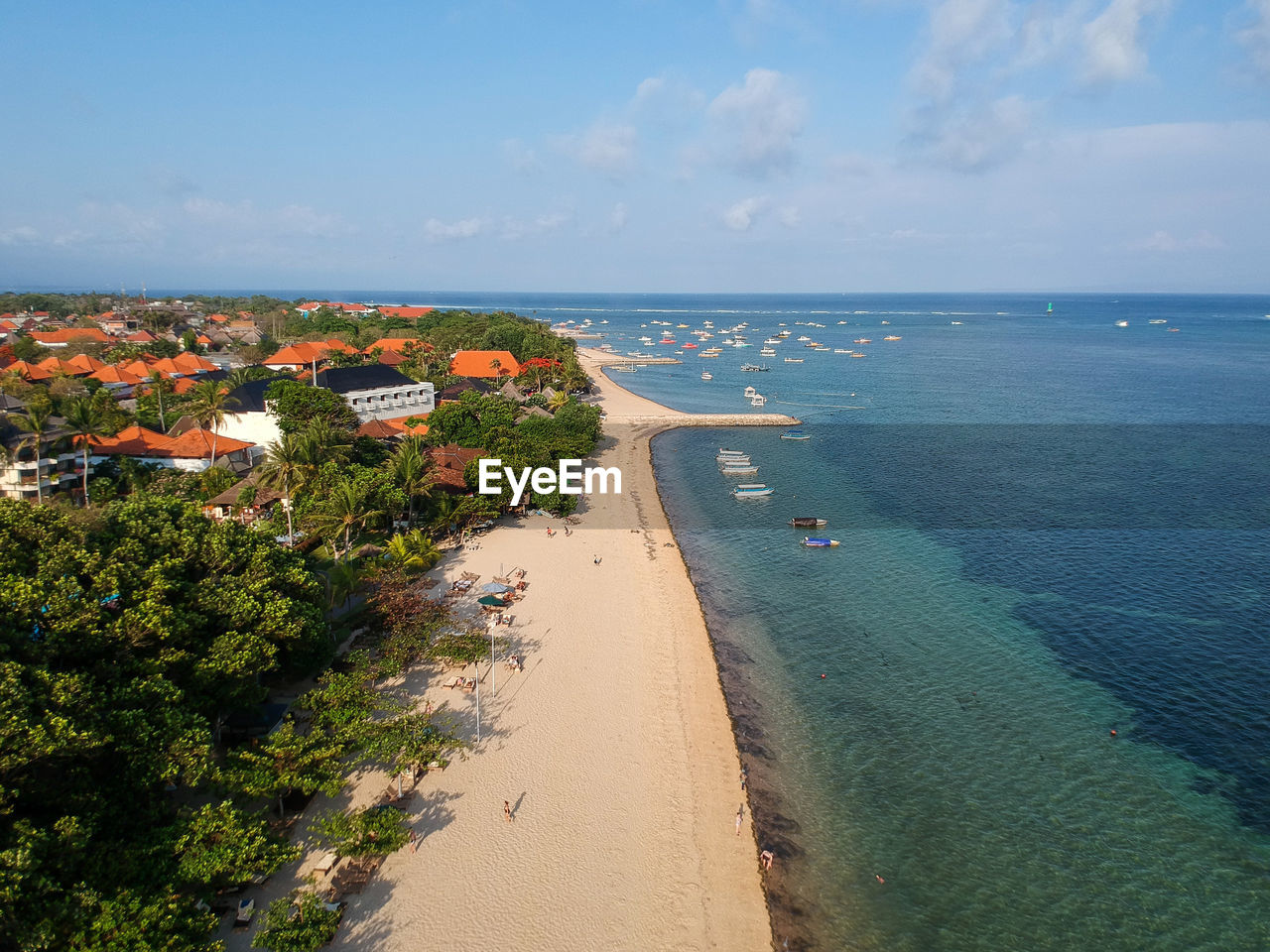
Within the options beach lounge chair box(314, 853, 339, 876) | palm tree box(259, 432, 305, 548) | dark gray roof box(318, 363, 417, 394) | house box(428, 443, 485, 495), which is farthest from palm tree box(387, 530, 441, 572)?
dark gray roof box(318, 363, 417, 394)

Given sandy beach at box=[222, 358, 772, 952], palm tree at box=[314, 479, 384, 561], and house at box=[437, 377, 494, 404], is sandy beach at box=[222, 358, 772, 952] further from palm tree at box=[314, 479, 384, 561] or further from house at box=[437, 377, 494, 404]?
house at box=[437, 377, 494, 404]

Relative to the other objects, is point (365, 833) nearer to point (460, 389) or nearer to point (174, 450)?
point (174, 450)

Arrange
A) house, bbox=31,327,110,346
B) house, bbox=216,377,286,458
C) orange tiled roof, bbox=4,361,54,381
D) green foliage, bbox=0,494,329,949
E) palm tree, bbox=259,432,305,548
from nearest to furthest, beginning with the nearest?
green foliage, bbox=0,494,329,949 < palm tree, bbox=259,432,305,548 < house, bbox=216,377,286,458 < orange tiled roof, bbox=4,361,54,381 < house, bbox=31,327,110,346

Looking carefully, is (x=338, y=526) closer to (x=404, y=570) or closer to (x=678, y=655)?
(x=404, y=570)

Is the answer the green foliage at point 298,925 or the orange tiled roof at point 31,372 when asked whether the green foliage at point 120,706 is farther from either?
the orange tiled roof at point 31,372

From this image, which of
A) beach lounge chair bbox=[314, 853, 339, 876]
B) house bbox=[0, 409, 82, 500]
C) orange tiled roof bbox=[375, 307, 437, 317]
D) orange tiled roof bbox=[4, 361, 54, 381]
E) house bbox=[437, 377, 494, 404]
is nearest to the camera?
beach lounge chair bbox=[314, 853, 339, 876]

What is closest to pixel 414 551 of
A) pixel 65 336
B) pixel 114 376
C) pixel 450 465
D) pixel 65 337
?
pixel 450 465

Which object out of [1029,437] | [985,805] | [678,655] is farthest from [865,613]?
[1029,437]
